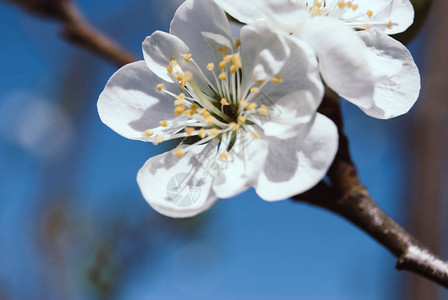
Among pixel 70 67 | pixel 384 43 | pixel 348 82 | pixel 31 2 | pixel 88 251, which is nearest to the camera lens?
pixel 348 82

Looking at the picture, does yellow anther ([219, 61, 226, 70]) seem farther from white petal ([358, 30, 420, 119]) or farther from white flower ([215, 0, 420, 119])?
white petal ([358, 30, 420, 119])

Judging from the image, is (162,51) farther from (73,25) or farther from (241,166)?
(73,25)

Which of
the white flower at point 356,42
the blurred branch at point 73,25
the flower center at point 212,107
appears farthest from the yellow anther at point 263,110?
the blurred branch at point 73,25

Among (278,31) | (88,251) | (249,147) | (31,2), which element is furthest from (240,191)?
(88,251)

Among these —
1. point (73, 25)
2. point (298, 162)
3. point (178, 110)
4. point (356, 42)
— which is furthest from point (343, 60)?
point (73, 25)

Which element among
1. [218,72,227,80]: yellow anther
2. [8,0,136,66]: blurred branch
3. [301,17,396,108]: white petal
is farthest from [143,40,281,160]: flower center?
[8,0,136,66]: blurred branch

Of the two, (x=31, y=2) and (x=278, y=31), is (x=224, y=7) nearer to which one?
(x=278, y=31)

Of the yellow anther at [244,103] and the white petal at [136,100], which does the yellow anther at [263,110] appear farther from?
the white petal at [136,100]

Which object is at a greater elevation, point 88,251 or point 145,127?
point 145,127
